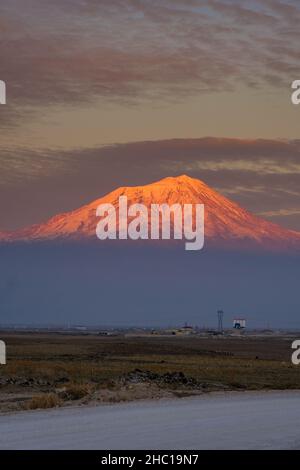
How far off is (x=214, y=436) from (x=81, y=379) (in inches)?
1081

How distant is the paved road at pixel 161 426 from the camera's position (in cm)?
2144

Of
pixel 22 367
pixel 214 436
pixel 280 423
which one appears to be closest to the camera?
pixel 214 436

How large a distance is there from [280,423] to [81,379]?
80.5ft

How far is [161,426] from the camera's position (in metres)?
25.2

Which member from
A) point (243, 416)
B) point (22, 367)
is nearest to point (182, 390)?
point (243, 416)

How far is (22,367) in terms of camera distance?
58438 mm

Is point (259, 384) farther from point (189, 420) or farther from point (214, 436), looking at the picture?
point (214, 436)

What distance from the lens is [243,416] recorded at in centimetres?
2853

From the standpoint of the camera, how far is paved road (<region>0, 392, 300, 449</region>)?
2144 centimetres
